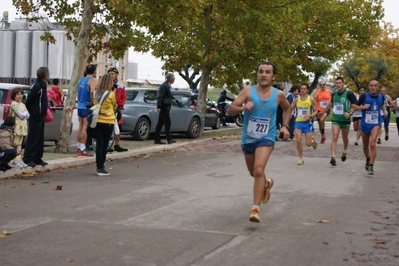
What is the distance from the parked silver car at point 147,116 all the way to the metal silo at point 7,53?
10.2 meters

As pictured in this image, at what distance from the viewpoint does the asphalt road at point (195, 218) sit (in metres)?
7.09

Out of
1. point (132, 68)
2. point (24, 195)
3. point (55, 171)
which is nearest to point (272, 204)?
point (24, 195)

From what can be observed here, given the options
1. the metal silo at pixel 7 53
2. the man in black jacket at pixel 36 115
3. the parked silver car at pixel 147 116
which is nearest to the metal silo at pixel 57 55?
the metal silo at pixel 7 53

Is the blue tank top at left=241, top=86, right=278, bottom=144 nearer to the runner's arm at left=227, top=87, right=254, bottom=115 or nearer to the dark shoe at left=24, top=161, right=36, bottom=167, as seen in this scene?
the runner's arm at left=227, top=87, right=254, bottom=115

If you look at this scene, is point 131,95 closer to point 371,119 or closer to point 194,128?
point 194,128

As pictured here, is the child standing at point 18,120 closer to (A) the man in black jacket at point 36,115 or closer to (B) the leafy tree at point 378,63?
A: (A) the man in black jacket at point 36,115

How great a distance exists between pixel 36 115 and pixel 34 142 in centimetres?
48

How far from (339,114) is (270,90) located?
304 inches

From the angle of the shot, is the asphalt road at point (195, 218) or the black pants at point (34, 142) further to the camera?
the black pants at point (34, 142)

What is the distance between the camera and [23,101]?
60.8 ft

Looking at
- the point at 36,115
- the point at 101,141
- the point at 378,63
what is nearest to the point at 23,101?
the point at 36,115

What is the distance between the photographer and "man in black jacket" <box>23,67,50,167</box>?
14.3 m

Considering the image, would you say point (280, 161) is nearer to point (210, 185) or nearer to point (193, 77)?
point (210, 185)

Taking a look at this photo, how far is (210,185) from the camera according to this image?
12.7 m
